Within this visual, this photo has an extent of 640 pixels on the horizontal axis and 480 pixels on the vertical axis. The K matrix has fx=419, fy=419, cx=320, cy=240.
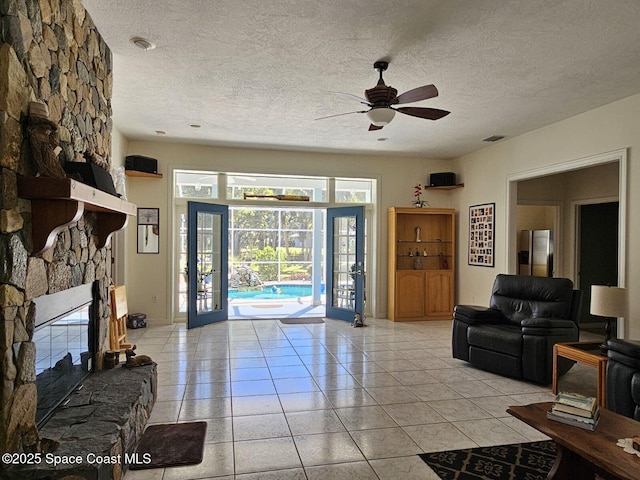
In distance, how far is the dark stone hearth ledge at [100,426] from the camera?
191 cm

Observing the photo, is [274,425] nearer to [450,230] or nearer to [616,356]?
[616,356]

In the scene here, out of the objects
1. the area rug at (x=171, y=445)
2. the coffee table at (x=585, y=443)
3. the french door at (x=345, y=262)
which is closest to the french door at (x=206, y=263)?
the french door at (x=345, y=262)

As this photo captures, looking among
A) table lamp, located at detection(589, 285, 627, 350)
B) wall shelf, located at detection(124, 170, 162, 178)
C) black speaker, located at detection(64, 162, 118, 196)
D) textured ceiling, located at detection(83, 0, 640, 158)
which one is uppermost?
textured ceiling, located at detection(83, 0, 640, 158)

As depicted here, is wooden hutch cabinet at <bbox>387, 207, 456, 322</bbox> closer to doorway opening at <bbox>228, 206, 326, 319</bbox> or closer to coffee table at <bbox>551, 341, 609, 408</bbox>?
coffee table at <bbox>551, 341, 609, 408</bbox>

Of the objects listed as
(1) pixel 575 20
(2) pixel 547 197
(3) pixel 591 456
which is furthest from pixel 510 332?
(2) pixel 547 197

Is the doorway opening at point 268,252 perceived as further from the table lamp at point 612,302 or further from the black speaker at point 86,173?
the black speaker at point 86,173

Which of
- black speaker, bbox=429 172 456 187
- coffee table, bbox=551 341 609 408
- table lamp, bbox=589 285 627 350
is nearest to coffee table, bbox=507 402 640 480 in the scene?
coffee table, bbox=551 341 609 408

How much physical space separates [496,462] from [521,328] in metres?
2.05

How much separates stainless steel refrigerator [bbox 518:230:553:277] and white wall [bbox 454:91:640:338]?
1.08 metres

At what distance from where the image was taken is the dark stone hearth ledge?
6.27ft

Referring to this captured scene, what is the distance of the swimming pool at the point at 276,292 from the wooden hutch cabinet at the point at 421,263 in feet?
14.1

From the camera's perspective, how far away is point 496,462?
2.63 m

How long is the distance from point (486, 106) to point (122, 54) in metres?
3.82

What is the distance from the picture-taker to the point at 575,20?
9.66ft
